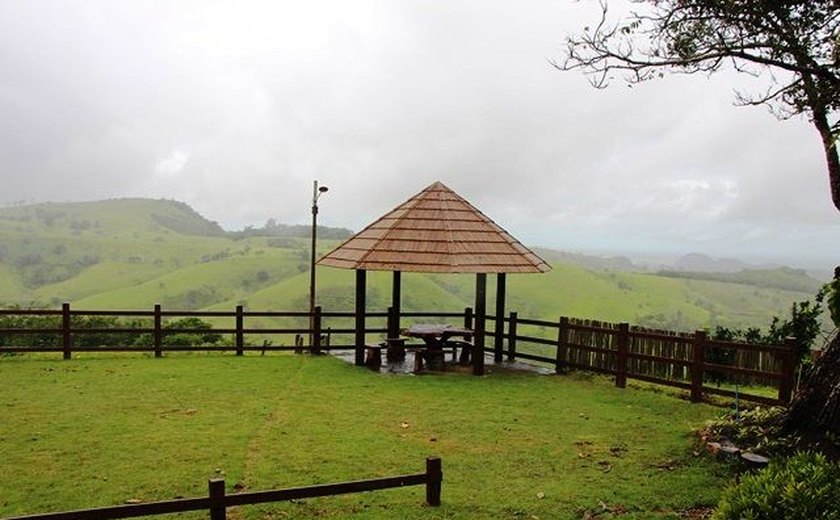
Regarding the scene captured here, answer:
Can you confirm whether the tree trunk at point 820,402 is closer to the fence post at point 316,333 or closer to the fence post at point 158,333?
the fence post at point 316,333

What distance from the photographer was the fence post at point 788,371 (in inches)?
363

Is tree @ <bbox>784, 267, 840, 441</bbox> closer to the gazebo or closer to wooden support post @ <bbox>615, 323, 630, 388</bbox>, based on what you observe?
wooden support post @ <bbox>615, 323, 630, 388</bbox>

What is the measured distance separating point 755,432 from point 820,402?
813 millimetres

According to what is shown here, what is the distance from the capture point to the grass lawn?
5781 mm

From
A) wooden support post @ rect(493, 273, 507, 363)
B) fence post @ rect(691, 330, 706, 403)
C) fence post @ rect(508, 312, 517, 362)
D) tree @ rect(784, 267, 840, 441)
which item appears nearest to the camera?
tree @ rect(784, 267, 840, 441)

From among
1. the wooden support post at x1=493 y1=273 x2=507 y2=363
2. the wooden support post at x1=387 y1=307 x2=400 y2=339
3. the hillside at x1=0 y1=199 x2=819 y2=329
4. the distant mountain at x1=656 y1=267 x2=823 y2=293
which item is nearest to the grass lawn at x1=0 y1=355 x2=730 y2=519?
the wooden support post at x1=493 y1=273 x2=507 y2=363

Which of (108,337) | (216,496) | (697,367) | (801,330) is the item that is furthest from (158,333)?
(801,330)

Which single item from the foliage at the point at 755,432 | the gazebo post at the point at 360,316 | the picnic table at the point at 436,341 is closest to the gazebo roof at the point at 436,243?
the gazebo post at the point at 360,316

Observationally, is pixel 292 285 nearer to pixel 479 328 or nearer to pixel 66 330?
pixel 66 330

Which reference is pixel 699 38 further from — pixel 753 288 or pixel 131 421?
pixel 753 288

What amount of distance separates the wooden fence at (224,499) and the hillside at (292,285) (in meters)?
62.6

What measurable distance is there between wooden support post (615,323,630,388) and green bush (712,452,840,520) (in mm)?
6263

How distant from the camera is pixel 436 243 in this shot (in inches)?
488

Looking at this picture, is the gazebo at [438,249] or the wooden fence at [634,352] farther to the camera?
the gazebo at [438,249]
